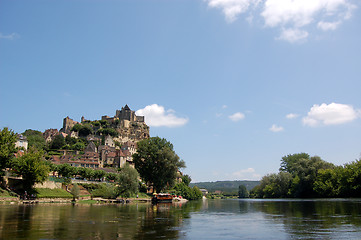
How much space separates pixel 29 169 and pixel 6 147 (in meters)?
4.86

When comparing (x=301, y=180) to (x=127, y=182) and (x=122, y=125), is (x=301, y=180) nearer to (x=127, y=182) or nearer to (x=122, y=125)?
(x=127, y=182)

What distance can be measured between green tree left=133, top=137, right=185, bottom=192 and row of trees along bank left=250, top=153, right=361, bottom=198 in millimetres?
34288

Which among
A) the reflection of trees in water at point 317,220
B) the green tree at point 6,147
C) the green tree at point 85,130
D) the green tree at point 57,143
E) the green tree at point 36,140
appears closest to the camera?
the reflection of trees in water at point 317,220

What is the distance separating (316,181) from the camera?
7838 cm

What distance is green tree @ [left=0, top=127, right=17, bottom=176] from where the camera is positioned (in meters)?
45.0

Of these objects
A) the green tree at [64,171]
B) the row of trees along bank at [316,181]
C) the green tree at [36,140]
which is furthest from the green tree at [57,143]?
the row of trees along bank at [316,181]

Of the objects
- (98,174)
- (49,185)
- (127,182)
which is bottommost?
(49,185)

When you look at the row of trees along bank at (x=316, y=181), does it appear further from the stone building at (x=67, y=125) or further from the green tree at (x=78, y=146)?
the stone building at (x=67, y=125)

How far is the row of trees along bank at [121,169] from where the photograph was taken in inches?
1870

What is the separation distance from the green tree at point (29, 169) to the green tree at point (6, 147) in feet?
5.00

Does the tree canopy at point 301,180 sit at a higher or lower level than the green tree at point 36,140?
lower

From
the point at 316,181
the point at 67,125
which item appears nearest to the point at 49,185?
the point at 316,181

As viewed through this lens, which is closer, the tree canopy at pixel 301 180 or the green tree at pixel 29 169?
the green tree at pixel 29 169

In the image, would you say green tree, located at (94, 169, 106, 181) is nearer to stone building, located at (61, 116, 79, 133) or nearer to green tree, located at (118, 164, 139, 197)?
green tree, located at (118, 164, 139, 197)
